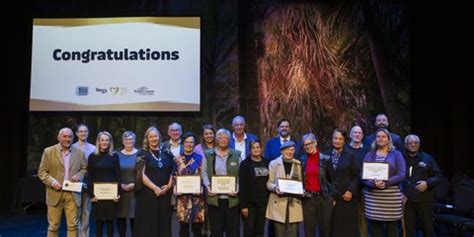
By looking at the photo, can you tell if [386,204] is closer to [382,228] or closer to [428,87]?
[382,228]

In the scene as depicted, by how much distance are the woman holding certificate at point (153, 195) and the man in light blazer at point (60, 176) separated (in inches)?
32.7

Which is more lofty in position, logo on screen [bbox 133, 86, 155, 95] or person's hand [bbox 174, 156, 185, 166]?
logo on screen [bbox 133, 86, 155, 95]

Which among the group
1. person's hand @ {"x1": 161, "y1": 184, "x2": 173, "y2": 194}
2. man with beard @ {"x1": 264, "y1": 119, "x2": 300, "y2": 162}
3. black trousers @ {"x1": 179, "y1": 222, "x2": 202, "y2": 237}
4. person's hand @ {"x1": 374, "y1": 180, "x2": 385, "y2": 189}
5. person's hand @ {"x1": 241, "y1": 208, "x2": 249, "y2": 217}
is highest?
man with beard @ {"x1": 264, "y1": 119, "x2": 300, "y2": 162}

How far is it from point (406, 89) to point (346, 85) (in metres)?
1.16

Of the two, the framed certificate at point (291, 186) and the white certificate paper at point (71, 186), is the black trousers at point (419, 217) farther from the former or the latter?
the white certificate paper at point (71, 186)

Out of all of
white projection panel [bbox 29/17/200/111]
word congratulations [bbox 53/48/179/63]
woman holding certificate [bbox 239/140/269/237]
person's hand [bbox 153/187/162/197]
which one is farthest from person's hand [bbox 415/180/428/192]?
word congratulations [bbox 53/48/179/63]

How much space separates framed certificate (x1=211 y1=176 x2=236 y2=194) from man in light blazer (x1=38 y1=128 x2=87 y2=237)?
5.24ft

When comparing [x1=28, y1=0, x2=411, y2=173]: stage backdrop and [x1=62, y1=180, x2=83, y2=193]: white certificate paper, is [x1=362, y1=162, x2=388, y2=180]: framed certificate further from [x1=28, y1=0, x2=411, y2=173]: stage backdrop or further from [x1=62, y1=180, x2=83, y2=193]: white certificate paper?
[x1=28, y1=0, x2=411, y2=173]: stage backdrop

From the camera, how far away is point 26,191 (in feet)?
25.9

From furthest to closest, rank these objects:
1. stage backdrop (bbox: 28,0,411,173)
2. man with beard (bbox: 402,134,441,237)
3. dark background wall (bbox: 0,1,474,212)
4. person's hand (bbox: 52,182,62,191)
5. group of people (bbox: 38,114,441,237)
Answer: stage backdrop (bbox: 28,0,411,173), dark background wall (bbox: 0,1,474,212), man with beard (bbox: 402,134,441,237), person's hand (bbox: 52,182,62,191), group of people (bbox: 38,114,441,237)

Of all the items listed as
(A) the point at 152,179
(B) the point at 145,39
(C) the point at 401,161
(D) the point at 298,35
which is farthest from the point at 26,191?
(C) the point at 401,161

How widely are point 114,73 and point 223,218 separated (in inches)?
175

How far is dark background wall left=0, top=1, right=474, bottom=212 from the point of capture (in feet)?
26.2

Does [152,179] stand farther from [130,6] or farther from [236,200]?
[130,6]
